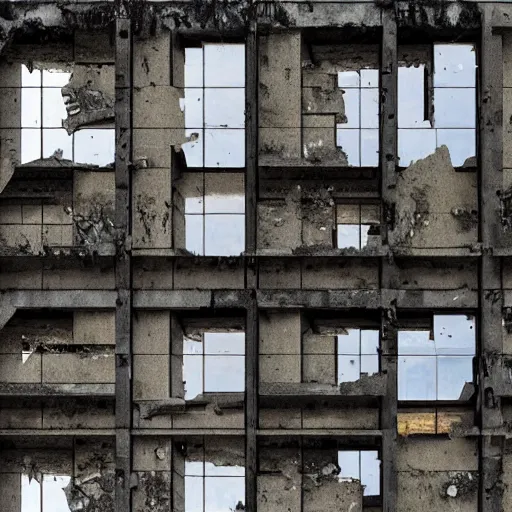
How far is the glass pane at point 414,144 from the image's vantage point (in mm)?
9344

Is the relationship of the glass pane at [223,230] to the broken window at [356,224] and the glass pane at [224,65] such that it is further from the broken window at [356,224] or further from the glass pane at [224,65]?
the glass pane at [224,65]

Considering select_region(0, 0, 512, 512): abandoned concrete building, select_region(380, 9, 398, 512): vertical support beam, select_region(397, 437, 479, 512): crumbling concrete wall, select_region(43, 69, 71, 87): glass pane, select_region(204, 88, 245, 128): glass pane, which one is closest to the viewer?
select_region(380, 9, 398, 512): vertical support beam

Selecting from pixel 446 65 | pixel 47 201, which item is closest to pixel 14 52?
pixel 47 201

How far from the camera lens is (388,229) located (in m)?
9.05

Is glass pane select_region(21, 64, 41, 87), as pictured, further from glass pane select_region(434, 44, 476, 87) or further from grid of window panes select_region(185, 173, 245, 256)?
glass pane select_region(434, 44, 476, 87)

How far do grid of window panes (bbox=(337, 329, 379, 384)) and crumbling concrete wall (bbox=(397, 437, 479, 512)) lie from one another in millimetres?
1212

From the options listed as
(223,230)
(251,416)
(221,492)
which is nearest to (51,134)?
(223,230)

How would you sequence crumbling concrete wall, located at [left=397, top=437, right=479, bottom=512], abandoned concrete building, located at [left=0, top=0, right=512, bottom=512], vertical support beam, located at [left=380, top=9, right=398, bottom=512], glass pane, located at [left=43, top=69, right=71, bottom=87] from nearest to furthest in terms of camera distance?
vertical support beam, located at [left=380, top=9, right=398, bottom=512]
abandoned concrete building, located at [left=0, top=0, right=512, bottom=512]
crumbling concrete wall, located at [left=397, top=437, right=479, bottom=512]
glass pane, located at [left=43, top=69, right=71, bottom=87]

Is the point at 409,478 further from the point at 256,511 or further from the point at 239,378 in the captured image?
the point at 239,378

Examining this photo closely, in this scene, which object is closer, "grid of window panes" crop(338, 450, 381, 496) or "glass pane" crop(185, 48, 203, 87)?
"grid of window panes" crop(338, 450, 381, 496)

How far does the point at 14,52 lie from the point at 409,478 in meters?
9.18

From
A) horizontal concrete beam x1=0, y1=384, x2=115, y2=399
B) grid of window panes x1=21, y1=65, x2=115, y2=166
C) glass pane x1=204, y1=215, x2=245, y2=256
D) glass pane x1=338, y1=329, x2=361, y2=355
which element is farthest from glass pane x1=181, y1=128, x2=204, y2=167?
horizontal concrete beam x1=0, y1=384, x2=115, y2=399

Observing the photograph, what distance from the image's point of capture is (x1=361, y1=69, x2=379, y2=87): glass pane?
9484mm

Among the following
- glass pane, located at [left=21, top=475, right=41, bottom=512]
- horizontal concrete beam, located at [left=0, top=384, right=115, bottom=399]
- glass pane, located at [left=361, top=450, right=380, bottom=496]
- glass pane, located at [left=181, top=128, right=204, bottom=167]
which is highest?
glass pane, located at [left=181, top=128, right=204, bottom=167]
